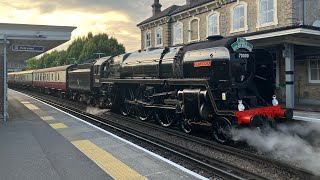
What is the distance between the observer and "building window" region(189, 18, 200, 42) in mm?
27669

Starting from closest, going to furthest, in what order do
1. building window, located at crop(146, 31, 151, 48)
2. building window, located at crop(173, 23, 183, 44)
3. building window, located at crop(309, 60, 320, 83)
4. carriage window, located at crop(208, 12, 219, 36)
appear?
building window, located at crop(309, 60, 320, 83) < carriage window, located at crop(208, 12, 219, 36) < building window, located at crop(173, 23, 183, 44) < building window, located at crop(146, 31, 151, 48)

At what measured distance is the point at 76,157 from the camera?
7742 mm

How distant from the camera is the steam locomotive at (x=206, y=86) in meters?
9.16

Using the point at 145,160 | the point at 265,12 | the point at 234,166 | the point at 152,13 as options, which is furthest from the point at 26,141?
the point at 152,13

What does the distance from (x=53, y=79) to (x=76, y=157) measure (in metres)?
23.6

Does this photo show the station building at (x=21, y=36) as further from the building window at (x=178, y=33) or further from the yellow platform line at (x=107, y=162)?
the building window at (x=178, y=33)

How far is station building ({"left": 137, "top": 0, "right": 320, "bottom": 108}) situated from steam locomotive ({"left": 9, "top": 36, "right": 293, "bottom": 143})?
572 centimetres

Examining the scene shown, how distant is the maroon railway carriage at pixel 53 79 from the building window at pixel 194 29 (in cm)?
1069

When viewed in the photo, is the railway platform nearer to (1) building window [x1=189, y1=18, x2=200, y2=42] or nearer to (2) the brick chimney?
(1) building window [x1=189, y1=18, x2=200, y2=42]

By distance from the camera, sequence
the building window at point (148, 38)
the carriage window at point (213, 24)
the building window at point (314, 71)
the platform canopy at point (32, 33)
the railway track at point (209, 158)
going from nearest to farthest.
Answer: the railway track at point (209, 158)
the platform canopy at point (32, 33)
the building window at point (314, 71)
the carriage window at point (213, 24)
the building window at point (148, 38)

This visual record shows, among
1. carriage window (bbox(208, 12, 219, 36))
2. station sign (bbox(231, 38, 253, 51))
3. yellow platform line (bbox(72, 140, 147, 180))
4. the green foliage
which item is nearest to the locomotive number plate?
station sign (bbox(231, 38, 253, 51))

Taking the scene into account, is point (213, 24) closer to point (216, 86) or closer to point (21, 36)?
point (21, 36)

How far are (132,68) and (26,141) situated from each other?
6.33m

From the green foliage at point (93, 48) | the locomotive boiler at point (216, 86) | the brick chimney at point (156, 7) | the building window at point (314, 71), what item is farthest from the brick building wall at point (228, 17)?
the green foliage at point (93, 48)
